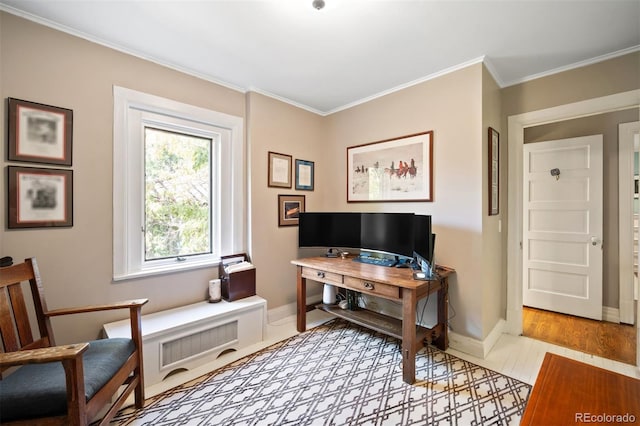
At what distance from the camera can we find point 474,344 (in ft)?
7.53

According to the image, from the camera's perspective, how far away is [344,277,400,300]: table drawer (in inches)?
80.0

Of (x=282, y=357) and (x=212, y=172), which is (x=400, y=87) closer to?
(x=212, y=172)

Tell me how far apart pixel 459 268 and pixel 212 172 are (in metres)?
2.50

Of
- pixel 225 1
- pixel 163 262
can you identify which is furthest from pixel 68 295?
pixel 225 1

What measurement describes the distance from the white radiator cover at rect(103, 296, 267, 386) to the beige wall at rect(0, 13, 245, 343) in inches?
10.3

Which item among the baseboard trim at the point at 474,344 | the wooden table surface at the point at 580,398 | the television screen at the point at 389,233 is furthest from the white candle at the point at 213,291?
the wooden table surface at the point at 580,398

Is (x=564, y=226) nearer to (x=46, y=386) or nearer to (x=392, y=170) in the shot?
(x=392, y=170)

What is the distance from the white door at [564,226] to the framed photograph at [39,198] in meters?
4.54

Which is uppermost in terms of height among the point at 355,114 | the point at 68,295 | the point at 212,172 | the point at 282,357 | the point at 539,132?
the point at 355,114

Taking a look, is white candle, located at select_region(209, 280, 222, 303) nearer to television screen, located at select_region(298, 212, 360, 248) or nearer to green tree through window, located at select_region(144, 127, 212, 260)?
green tree through window, located at select_region(144, 127, 212, 260)

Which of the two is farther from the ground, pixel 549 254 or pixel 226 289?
pixel 549 254

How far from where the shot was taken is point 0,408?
1081mm

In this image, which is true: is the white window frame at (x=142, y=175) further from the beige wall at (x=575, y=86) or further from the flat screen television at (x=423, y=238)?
the beige wall at (x=575, y=86)

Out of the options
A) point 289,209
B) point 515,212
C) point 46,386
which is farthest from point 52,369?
point 515,212
